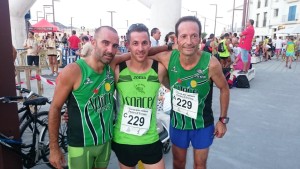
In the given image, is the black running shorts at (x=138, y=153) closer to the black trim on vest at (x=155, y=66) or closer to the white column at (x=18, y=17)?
the black trim on vest at (x=155, y=66)

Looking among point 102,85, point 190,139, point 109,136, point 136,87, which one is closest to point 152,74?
point 136,87

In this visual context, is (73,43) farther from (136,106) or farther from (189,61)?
(136,106)

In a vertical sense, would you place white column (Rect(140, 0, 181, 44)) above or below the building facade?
below

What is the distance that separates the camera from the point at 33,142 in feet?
10.7

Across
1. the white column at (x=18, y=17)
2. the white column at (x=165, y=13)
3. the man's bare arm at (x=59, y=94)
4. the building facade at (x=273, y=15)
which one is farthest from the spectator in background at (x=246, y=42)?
the building facade at (x=273, y=15)

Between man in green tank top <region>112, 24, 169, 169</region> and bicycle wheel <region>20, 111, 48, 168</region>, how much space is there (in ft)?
4.99

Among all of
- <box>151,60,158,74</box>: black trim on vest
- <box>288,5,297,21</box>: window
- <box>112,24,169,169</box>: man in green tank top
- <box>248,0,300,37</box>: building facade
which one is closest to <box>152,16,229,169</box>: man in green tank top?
<box>151,60,158,74</box>: black trim on vest

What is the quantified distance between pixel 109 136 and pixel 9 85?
152 cm

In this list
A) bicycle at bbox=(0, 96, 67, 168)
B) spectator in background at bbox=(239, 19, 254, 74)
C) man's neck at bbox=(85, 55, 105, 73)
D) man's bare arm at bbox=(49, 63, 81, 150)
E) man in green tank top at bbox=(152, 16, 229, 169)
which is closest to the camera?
man's bare arm at bbox=(49, 63, 81, 150)

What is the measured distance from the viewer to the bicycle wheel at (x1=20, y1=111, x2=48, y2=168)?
3.20m

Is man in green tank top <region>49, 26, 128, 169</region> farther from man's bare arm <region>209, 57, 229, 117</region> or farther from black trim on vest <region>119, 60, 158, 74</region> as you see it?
man's bare arm <region>209, 57, 229, 117</region>

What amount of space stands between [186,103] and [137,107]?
0.55m

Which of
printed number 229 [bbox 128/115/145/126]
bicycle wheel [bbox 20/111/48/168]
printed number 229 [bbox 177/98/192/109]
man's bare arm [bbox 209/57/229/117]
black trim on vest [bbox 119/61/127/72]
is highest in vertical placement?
black trim on vest [bbox 119/61/127/72]

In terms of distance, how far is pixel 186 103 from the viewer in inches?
99.0
